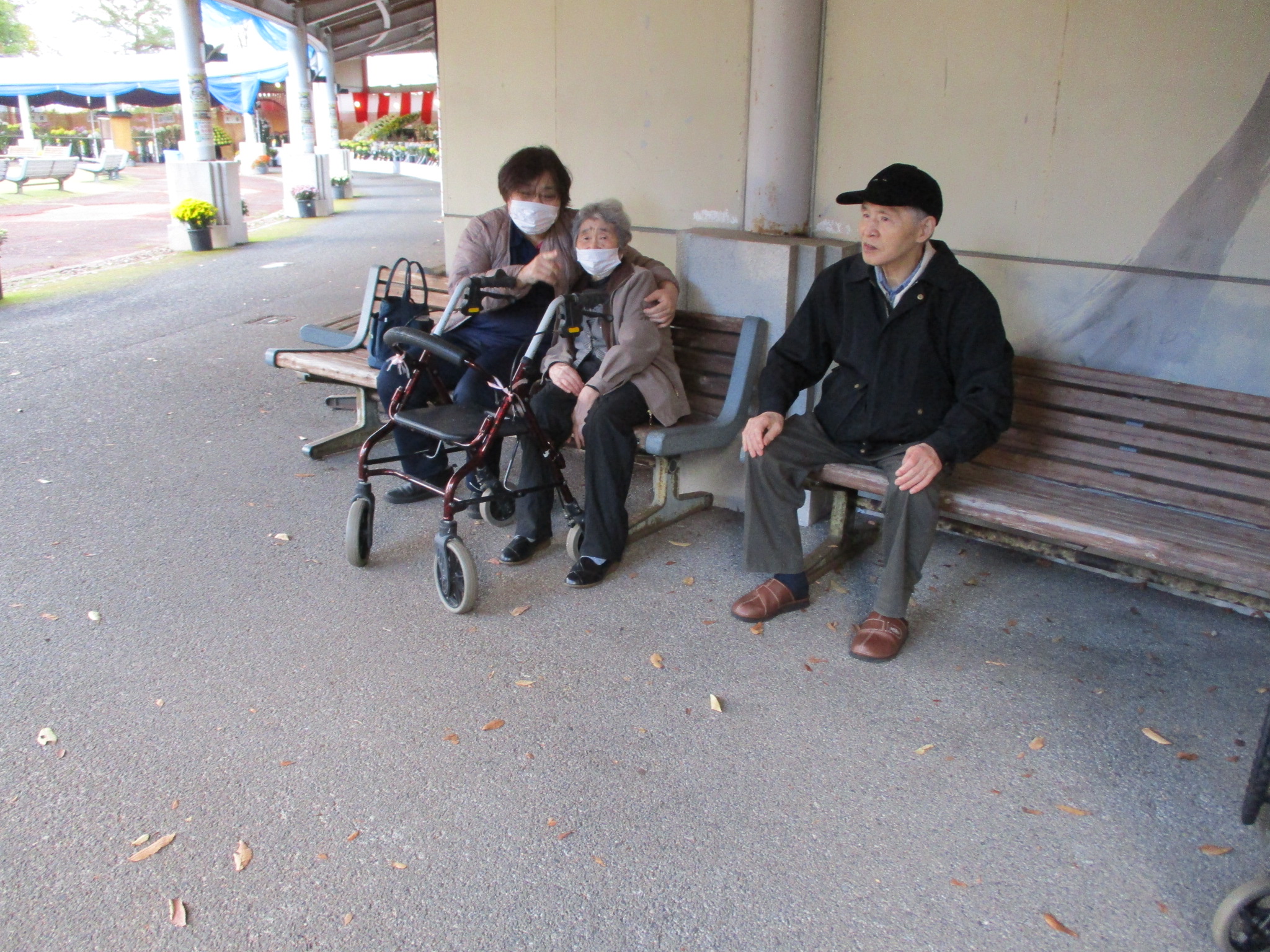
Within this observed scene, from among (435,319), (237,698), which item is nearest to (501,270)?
(435,319)

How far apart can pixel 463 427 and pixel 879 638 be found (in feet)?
5.35

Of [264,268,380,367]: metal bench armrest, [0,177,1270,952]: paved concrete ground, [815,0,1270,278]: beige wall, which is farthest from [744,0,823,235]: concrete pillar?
[264,268,380,367]: metal bench armrest

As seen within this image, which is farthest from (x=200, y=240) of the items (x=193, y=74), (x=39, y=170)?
(x=39, y=170)

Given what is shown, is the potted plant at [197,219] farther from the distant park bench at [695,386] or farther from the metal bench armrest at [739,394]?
the metal bench armrest at [739,394]

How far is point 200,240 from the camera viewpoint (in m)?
13.4

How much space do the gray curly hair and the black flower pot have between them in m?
10.9

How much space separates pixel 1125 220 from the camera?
3.93 metres

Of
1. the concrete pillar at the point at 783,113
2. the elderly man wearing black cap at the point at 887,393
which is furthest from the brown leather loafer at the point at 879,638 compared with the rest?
the concrete pillar at the point at 783,113

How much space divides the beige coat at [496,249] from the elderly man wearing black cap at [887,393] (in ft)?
2.90

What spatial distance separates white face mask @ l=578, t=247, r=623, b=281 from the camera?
4.08 meters

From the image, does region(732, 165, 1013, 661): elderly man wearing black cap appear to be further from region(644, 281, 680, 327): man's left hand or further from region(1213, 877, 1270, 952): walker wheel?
region(1213, 877, 1270, 952): walker wheel

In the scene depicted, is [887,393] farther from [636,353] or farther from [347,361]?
[347,361]

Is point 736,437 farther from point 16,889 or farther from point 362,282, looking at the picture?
point 362,282

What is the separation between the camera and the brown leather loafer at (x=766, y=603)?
3654 mm
